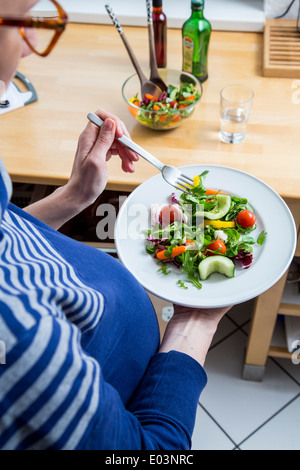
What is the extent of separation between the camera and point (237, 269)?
0.96 meters

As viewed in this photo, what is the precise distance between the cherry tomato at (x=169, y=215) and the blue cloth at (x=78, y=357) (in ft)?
0.75

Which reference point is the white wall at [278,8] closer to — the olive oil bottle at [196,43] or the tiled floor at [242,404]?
the olive oil bottle at [196,43]

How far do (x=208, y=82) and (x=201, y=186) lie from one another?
1.68 ft

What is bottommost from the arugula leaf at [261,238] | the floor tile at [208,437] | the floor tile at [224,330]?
the floor tile at [208,437]

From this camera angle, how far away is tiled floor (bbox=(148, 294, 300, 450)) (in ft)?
5.13

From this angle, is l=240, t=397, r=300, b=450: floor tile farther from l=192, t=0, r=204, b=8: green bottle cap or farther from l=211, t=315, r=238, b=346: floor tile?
l=192, t=0, r=204, b=8: green bottle cap

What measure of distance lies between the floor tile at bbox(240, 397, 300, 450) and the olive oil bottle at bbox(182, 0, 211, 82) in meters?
1.18

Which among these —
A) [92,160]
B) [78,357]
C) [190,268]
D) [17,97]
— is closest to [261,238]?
[190,268]

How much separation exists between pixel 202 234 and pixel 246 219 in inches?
4.0

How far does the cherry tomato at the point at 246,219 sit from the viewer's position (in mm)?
1000

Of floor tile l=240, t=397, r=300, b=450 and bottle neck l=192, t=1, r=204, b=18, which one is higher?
bottle neck l=192, t=1, r=204, b=18

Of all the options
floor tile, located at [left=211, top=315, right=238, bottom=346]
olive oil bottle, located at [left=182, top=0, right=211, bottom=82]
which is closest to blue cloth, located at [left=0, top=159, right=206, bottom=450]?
olive oil bottle, located at [left=182, top=0, right=211, bottom=82]

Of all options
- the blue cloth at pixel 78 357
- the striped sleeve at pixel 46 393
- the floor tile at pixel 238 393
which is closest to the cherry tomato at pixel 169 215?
the blue cloth at pixel 78 357

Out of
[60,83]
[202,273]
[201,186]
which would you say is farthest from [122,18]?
[202,273]
